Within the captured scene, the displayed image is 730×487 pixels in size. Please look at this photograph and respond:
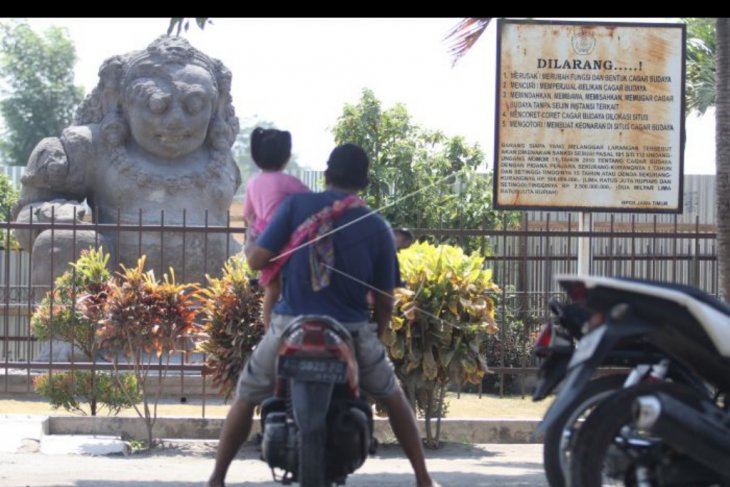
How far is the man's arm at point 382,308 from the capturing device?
613 cm

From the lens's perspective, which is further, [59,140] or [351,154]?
[59,140]

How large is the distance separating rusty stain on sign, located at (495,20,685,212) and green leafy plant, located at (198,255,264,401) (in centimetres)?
202

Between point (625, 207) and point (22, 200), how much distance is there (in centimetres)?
702

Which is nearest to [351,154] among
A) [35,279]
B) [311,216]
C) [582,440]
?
[311,216]

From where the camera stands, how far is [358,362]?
19.5ft

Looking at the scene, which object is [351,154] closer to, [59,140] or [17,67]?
[59,140]

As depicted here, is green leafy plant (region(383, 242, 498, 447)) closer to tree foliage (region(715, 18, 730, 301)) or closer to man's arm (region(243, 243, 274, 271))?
tree foliage (region(715, 18, 730, 301))

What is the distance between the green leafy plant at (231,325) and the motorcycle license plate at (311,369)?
321 centimetres

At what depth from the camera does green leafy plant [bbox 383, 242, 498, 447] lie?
890cm

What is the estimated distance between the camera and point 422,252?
29.8 ft

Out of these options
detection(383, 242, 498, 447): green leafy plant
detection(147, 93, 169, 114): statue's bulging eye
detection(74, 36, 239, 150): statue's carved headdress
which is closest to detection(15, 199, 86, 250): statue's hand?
detection(74, 36, 239, 150): statue's carved headdress

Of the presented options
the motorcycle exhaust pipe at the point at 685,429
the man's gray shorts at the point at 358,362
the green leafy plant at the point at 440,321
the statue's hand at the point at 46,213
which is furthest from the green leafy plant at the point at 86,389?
the motorcycle exhaust pipe at the point at 685,429

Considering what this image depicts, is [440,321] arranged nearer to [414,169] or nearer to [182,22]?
[182,22]
